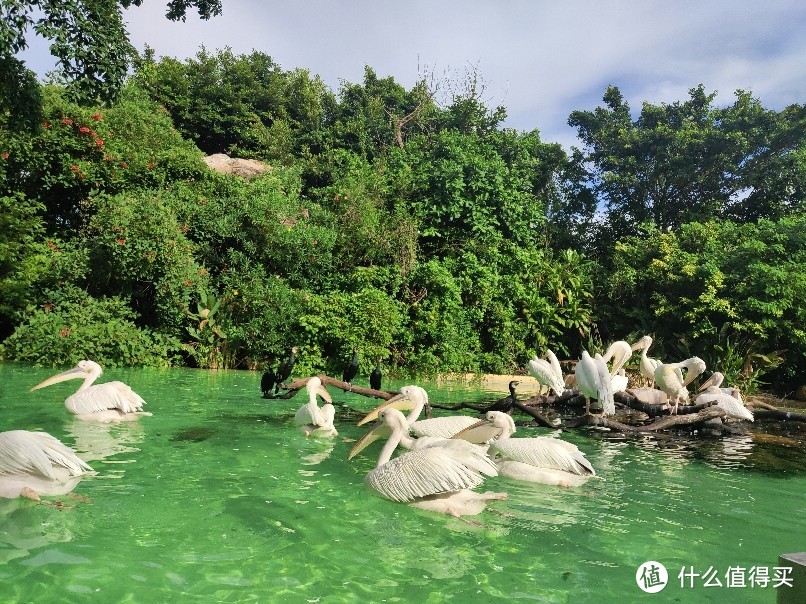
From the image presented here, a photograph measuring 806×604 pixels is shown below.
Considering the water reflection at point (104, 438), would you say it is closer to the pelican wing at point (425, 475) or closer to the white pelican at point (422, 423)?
the white pelican at point (422, 423)

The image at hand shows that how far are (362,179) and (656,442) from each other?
11448mm

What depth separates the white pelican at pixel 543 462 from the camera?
5316 millimetres

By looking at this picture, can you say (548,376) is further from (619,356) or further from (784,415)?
(784,415)

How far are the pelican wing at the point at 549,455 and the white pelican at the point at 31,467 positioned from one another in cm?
328

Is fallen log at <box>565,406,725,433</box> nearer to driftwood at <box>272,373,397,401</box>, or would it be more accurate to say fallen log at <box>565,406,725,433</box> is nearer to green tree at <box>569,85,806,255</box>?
driftwood at <box>272,373,397,401</box>

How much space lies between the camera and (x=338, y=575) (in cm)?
332

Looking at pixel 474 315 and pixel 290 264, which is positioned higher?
pixel 290 264

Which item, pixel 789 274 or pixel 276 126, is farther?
pixel 276 126

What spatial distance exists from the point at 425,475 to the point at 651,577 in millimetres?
1510

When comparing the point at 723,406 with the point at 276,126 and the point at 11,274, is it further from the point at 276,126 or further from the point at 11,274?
the point at 276,126

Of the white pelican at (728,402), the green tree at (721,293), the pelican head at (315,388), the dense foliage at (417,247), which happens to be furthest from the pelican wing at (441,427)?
the green tree at (721,293)

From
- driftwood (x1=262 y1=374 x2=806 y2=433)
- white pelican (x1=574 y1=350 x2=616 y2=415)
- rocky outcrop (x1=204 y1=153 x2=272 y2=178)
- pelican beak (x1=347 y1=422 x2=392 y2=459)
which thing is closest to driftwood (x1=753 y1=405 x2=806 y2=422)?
driftwood (x1=262 y1=374 x2=806 y2=433)

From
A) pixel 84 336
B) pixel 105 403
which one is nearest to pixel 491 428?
pixel 105 403

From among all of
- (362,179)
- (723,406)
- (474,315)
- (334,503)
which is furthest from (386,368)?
(334,503)
